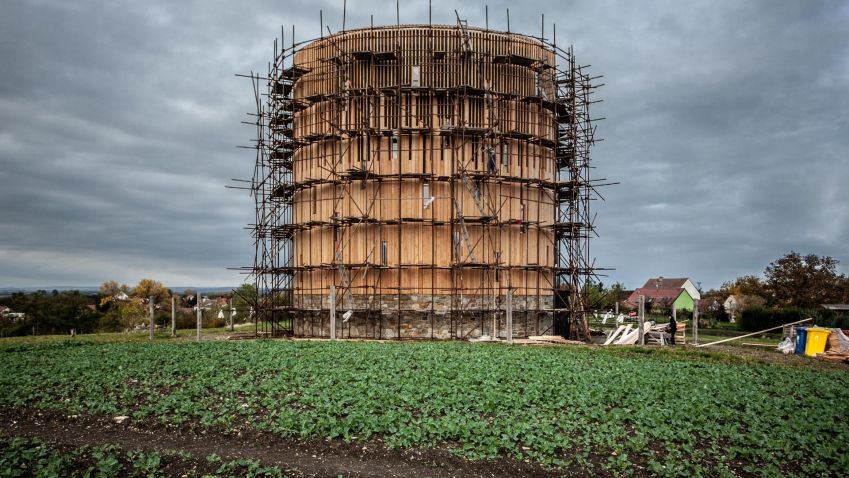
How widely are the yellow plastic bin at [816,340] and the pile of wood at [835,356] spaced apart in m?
0.41

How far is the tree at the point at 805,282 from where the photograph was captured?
51156 millimetres

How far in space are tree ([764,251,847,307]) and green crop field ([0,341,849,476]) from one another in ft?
115

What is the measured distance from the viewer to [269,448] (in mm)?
11570

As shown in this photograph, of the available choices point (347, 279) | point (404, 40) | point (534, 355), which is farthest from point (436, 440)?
point (404, 40)

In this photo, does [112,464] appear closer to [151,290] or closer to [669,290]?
[151,290]

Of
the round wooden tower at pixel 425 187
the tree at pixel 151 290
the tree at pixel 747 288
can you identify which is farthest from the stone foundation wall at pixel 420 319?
the tree at pixel 151 290

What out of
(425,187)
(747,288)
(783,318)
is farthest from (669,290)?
(425,187)

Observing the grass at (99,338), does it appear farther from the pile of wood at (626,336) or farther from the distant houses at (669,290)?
the distant houses at (669,290)

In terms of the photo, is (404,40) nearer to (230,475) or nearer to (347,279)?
(347,279)

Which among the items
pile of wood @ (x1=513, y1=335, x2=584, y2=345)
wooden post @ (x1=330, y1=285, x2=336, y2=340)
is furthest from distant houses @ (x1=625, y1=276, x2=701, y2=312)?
wooden post @ (x1=330, y1=285, x2=336, y2=340)

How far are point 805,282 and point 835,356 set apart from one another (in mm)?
32207

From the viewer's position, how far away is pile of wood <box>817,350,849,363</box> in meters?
23.2

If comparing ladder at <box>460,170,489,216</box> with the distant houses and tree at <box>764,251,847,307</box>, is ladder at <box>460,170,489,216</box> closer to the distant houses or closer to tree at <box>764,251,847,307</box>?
tree at <box>764,251,847,307</box>

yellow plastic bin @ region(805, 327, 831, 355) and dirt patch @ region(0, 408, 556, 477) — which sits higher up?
yellow plastic bin @ region(805, 327, 831, 355)
